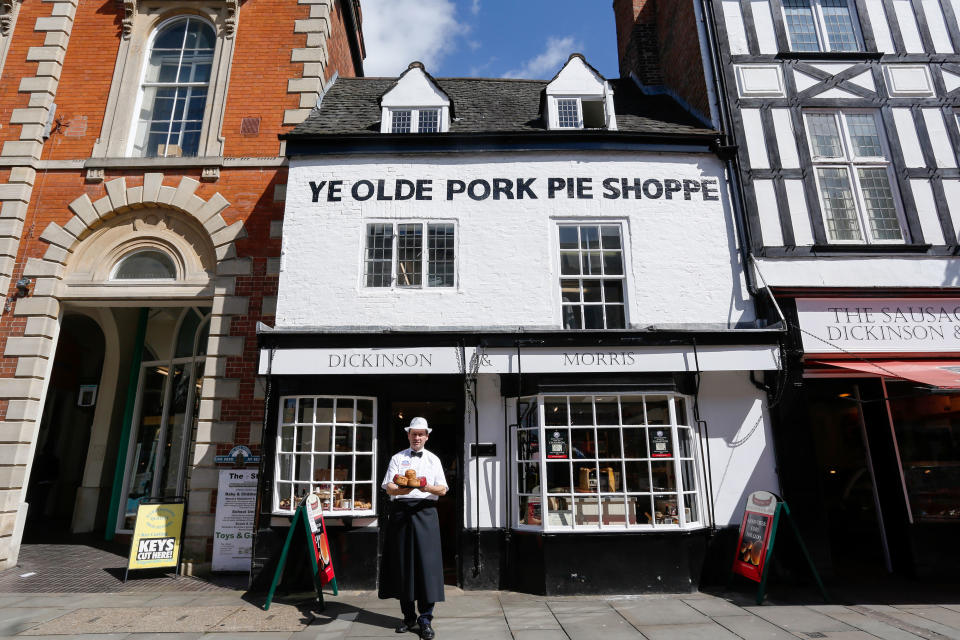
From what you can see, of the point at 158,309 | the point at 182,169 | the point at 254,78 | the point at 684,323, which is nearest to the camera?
the point at 684,323

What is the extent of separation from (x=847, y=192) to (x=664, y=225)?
3421 mm

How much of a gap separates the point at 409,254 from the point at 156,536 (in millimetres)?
5928

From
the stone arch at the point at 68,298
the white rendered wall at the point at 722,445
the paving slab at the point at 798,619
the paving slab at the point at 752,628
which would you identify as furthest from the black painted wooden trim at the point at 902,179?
the stone arch at the point at 68,298

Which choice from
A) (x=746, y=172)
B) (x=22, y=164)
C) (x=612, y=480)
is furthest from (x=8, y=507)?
(x=746, y=172)

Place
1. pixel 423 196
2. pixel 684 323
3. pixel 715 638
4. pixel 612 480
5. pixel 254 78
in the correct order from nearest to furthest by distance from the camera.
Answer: pixel 715 638, pixel 612 480, pixel 684 323, pixel 423 196, pixel 254 78

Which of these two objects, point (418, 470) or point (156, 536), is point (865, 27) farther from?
point (156, 536)

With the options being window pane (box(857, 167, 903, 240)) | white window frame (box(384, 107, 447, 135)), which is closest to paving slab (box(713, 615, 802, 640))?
window pane (box(857, 167, 903, 240))

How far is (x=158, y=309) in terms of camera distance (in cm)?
1170

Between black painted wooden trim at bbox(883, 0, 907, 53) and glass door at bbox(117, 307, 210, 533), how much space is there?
48.1ft

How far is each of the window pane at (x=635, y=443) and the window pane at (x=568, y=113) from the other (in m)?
5.51

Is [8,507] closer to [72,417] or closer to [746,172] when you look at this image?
[72,417]

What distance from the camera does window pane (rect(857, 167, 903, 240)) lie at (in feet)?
29.0

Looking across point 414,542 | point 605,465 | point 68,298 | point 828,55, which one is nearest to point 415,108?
point 605,465

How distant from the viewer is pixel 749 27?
987 cm
